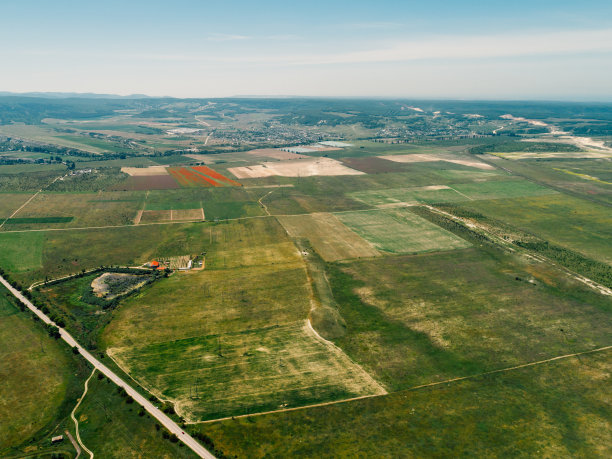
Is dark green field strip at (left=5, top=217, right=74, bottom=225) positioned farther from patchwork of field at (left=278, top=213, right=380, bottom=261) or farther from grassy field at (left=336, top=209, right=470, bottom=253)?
grassy field at (left=336, top=209, right=470, bottom=253)

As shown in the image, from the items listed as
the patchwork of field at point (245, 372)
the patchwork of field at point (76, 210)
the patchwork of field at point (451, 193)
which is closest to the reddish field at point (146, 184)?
the patchwork of field at point (76, 210)

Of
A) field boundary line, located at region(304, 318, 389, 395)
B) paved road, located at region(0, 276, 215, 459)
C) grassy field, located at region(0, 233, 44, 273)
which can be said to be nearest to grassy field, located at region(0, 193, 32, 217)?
grassy field, located at region(0, 233, 44, 273)

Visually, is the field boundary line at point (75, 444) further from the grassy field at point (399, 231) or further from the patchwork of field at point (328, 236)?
the grassy field at point (399, 231)

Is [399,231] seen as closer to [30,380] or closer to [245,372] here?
[245,372]

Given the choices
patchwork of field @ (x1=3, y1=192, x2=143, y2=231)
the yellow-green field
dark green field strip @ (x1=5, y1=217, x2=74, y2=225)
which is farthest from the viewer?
patchwork of field @ (x1=3, y1=192, x2=143, y2=231)

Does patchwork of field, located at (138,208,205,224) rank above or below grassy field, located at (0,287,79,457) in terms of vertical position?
above

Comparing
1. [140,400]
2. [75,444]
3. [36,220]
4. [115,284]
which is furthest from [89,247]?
[75,444]
